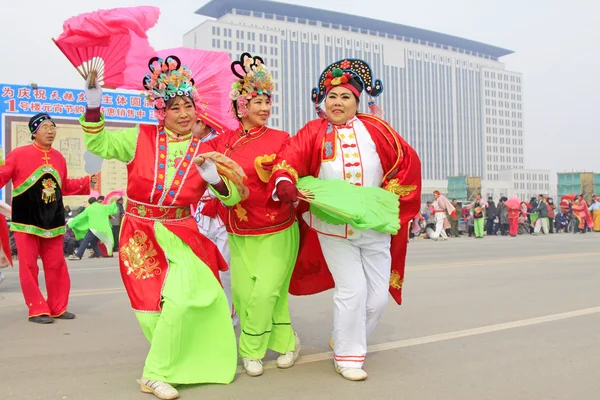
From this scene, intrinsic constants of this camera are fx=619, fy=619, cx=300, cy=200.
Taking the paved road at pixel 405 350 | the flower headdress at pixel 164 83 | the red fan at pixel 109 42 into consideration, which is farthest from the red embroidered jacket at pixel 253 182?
the paved road at pixel 405 350

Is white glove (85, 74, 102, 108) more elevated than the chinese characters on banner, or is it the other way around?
the chinese characters on banner

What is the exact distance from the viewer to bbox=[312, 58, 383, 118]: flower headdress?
172 inches

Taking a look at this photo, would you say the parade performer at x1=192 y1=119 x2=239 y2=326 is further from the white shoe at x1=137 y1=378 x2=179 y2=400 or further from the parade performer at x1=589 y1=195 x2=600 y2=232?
the parade performer at x1=589 y1=195 x2=600 y2=232

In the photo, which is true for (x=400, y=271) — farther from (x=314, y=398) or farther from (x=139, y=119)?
(x=139, y=119)

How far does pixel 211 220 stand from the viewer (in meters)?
5.67

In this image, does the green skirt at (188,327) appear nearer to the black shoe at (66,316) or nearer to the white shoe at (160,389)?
the white shoe at (160,389)

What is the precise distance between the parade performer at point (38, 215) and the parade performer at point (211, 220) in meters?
1.70

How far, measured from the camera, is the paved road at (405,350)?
370cm

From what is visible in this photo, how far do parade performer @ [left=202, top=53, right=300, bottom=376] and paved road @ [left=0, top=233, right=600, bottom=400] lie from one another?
0.78 feet

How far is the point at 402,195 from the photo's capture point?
4.31 metres

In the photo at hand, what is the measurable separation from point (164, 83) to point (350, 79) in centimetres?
129

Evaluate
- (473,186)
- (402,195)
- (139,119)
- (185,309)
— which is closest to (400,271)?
(402,195)

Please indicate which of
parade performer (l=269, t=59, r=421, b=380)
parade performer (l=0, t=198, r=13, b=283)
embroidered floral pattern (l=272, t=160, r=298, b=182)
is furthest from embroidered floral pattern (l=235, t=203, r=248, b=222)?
parade performer (l=0, t=198, r=13, b=283)

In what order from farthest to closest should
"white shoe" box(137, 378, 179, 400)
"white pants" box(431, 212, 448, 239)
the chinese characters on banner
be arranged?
1. "white pants" box(431, 212, 448, 239)
2. the chinese characters on banner
3. "white shoe" box(137, 378, 179, 400)
